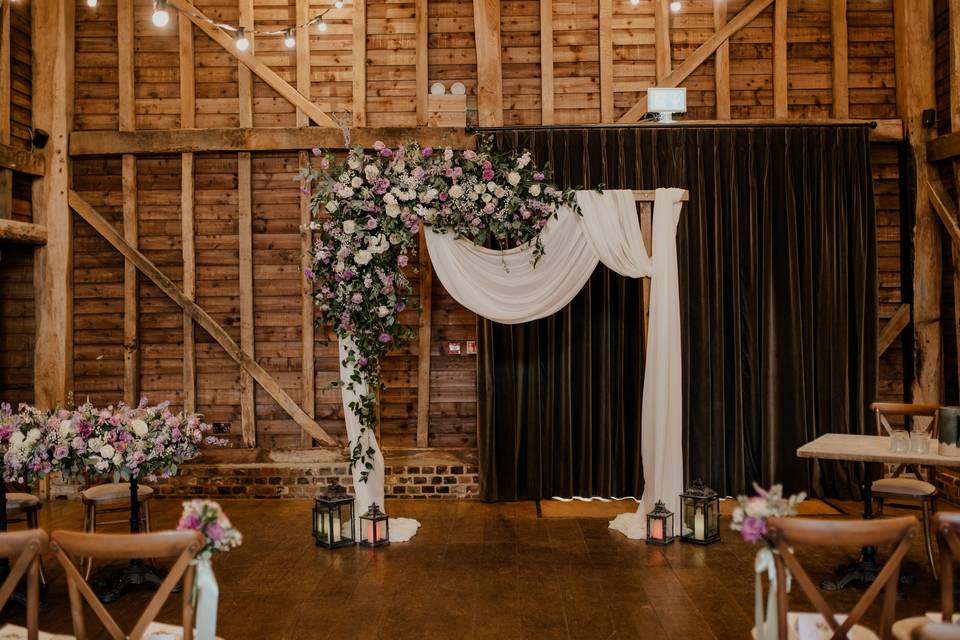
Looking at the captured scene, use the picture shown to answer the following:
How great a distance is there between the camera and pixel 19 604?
4469 mm

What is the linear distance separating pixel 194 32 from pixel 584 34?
144 inches

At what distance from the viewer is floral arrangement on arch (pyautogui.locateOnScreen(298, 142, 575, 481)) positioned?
565 cm

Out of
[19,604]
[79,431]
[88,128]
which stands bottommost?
[19,604]

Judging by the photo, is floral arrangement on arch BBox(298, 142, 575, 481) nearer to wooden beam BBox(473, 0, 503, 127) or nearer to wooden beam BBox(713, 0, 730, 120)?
wooden beam BBox(473, 0, 503, 127)

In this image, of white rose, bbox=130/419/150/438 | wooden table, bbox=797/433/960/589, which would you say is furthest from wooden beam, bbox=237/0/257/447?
wooden table, bbox=797/433/960/589

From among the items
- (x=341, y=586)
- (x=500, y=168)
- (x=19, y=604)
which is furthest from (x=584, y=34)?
(x=19, y=604)

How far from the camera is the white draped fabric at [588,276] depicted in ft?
18.4

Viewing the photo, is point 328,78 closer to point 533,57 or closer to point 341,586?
point 533,57

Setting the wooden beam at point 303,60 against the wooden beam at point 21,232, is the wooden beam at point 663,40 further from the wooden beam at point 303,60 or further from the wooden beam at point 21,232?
the wooden beam at point 21,232

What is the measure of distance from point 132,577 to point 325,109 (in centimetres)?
439

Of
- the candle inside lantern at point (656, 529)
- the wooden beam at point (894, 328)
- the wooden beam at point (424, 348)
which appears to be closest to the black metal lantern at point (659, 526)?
the candle inside lantern at point (656, 529)

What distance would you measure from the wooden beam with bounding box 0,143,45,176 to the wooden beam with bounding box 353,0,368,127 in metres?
2.87

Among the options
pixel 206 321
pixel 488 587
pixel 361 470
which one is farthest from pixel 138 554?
pixel 206 321

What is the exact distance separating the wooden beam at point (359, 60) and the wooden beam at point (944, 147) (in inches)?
201
